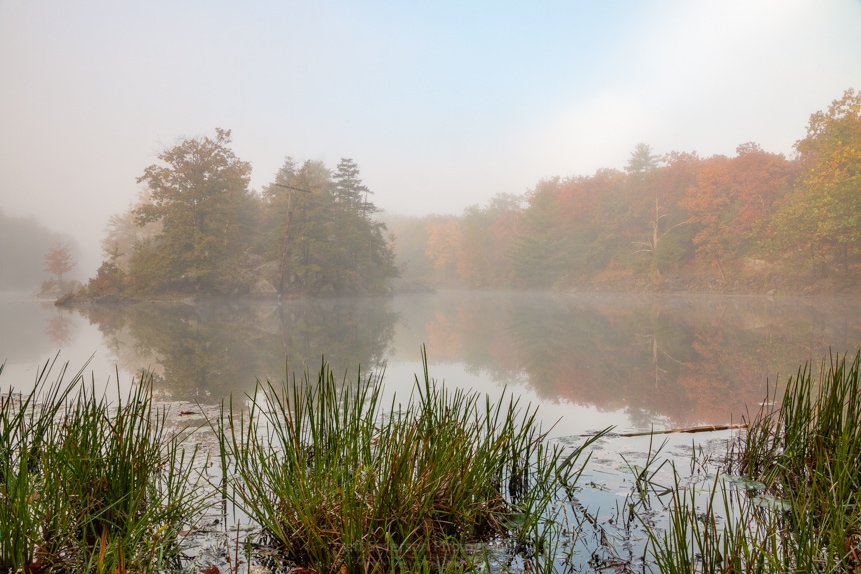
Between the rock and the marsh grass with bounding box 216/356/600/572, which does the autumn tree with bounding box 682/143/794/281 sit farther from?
the marsh grass with bounding box 216/356/600/572

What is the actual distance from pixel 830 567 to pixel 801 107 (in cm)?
5023

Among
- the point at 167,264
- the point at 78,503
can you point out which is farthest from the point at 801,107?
the point at 78,503

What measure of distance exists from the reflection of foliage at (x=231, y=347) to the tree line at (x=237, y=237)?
32.1 ft

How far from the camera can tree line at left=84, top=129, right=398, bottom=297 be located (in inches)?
866

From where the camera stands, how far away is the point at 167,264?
21.5m

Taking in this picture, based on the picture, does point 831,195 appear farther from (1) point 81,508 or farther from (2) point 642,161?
(1) point 81,508

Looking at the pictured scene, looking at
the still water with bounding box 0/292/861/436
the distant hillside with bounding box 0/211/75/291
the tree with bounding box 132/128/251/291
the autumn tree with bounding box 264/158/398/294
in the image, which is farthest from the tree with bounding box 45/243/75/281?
the still water with bounding box 0/292/861/436

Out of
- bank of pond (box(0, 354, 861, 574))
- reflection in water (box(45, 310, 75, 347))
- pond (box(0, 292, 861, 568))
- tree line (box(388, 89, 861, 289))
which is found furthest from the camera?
tree line (box(388, 89, 861, 289))

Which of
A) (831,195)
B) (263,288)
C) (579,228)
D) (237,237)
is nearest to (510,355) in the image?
(831,195)

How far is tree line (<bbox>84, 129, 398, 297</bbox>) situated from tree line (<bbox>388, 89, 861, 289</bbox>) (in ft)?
18.0

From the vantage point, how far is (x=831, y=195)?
59.1 feet

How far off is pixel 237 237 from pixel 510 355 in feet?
69.5

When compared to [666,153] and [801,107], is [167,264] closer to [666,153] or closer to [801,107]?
[666,153]

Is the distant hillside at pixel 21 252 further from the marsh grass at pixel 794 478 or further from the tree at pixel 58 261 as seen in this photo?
the marsh grass at pixel 794 478
